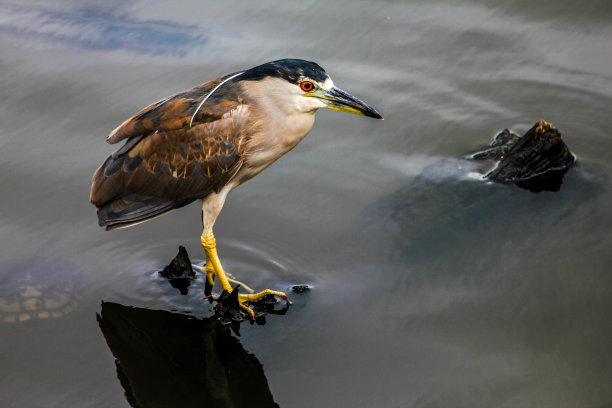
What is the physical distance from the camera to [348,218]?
17.6 feet

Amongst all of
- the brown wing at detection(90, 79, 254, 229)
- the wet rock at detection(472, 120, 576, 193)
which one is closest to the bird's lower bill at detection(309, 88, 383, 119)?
the brown wing at detection(90, 79, 254, 229)

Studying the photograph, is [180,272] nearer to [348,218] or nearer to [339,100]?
[348,218]

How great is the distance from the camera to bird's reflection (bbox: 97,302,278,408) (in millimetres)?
4051

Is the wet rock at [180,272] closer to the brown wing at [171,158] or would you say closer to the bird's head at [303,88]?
the brown wing at [171,158]

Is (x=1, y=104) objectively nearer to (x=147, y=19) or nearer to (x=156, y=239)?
(x=147, y=19)

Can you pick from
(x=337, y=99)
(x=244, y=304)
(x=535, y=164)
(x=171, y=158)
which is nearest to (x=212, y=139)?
(x=171, y=158)

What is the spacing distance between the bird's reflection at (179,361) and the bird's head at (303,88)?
4.96ft

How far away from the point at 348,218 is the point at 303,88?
131 cm

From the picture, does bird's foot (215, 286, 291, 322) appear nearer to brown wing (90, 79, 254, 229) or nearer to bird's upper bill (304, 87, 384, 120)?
brown wing (90, 79, 254, 229)

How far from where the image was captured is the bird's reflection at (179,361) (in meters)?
4.05

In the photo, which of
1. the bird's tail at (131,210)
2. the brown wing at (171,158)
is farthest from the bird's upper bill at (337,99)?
the bird's tail at (131,210)

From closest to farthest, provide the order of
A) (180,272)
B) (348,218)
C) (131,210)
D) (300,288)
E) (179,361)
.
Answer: (179,361) → (131,210) → (300,288) → (180,272) → (348,218)

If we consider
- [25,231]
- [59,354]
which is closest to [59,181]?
[25,231]

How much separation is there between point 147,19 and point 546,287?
4.98m
